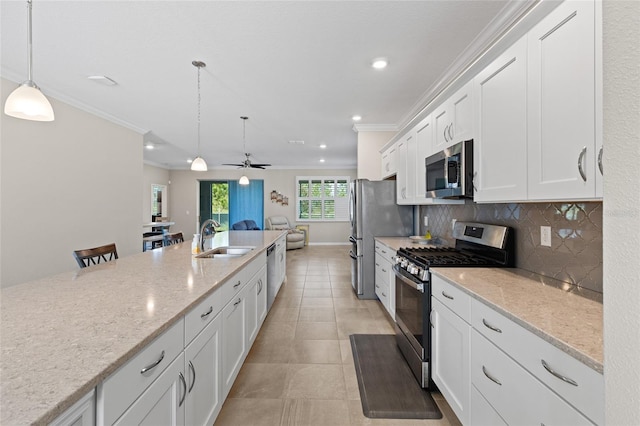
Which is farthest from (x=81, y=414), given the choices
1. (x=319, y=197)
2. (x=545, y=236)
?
(x=319, y=197)

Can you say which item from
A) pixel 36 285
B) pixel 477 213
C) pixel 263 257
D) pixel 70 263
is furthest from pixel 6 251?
pixel 477 213

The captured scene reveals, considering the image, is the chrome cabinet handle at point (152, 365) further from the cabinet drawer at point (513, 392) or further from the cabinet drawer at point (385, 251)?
the cabinet drawer at point (385, 251)

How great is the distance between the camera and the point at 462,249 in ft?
8.02

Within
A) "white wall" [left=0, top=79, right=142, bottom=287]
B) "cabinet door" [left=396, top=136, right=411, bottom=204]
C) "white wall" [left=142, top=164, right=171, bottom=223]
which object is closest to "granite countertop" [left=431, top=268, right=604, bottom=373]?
"cabinet door" [left=396, top=136, right=411, bottom=204]

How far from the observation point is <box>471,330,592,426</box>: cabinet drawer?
914mm

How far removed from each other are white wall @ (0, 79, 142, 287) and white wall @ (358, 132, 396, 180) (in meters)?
3.96

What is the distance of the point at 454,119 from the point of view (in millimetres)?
2152

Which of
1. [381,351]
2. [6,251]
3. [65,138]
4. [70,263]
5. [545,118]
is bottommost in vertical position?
[381,351]

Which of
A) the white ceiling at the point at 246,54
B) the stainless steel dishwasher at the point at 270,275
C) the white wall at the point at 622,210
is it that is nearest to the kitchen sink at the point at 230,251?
the stainless steel dishwasher at the point at 270,275

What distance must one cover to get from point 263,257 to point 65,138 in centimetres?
316

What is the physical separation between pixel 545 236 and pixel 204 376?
202 cm

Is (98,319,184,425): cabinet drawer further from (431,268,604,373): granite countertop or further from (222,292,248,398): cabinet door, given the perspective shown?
(431,268,604,373): granite countertop

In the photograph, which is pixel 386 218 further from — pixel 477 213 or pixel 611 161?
pixel 611 161

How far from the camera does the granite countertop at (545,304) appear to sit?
872 mm
